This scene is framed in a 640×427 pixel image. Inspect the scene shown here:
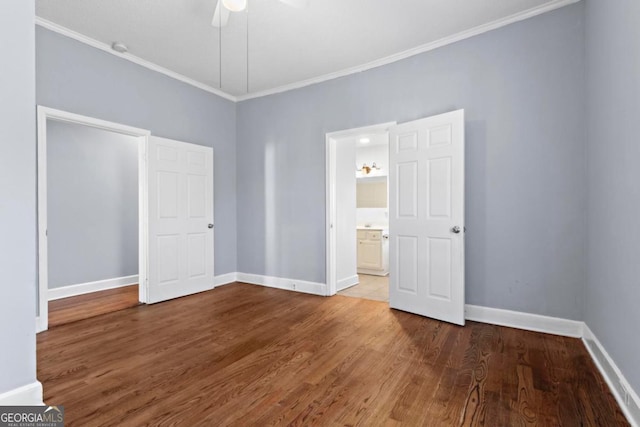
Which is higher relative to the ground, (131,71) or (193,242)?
(131,71)

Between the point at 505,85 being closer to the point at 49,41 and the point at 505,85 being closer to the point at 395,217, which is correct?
the point at 395,217

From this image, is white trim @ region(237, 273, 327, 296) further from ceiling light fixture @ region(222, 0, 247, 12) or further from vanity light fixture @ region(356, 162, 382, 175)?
ceiling light fixture @ region(222, 0, 247, 12)

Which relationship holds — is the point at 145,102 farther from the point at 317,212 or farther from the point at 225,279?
the point at 225,279

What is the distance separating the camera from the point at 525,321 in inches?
120

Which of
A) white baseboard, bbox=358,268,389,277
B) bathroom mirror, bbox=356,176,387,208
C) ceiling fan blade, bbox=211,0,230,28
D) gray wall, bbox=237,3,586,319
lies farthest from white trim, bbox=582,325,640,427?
bathroom mirror, bbox=356,176,387,208

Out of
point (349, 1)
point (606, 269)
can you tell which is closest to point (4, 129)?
point (349, 1)

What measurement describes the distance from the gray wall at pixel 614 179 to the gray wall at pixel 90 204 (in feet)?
19.3

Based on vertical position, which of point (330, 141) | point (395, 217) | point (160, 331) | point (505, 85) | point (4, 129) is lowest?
point (160, 331)

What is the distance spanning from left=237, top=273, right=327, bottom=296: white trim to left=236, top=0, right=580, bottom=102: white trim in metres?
2.79

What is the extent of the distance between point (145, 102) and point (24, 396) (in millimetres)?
3339

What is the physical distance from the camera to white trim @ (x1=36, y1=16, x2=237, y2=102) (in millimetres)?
3168

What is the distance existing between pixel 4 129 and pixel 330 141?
326cm

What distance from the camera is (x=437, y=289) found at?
10.9 ft

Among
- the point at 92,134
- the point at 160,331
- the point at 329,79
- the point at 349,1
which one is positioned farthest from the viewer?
the point at 92,134
